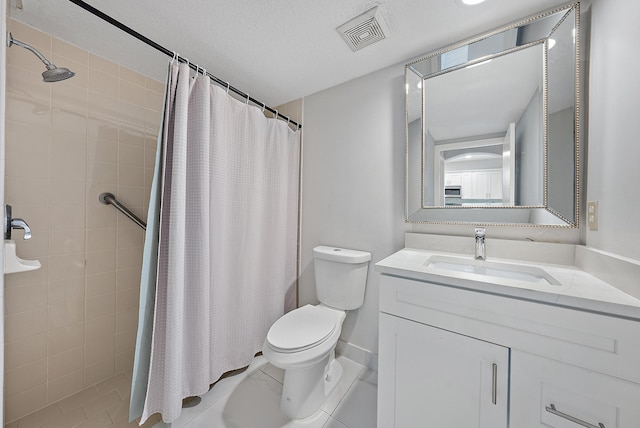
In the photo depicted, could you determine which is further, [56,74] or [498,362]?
[56,74]

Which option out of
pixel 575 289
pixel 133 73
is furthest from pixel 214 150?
pixel 575 289

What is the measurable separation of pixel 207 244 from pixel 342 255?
81 centimetres

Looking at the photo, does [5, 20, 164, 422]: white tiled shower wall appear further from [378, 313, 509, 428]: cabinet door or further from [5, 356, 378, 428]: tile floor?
[378, 313, 509, 428]: cabinet door

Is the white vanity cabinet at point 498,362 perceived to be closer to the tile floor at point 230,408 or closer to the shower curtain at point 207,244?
the tile floor at point 230,408

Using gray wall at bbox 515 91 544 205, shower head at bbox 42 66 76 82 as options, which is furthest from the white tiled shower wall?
gray wall at bbox 515 91 544 205

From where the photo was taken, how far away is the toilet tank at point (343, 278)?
155cm

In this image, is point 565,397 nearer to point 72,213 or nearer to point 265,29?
point 265,29

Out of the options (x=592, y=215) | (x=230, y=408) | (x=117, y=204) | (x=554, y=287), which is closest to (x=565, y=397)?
(x=554, y=287)

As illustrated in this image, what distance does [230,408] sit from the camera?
→ 1.28 m

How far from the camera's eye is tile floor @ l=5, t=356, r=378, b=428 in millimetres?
1190

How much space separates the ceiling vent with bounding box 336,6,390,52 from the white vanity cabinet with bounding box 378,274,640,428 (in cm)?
123

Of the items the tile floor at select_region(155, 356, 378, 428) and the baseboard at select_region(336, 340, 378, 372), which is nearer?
the tile floor at select_region(155, 356, 378, 428)

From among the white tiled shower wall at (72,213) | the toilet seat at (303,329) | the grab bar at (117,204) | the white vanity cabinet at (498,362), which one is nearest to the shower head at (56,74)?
the white tiled shower wall at (72,213)

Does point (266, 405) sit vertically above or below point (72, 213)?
below
